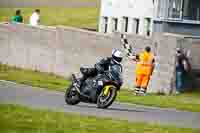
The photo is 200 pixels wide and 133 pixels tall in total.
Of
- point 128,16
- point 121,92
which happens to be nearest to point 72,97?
point 121,92

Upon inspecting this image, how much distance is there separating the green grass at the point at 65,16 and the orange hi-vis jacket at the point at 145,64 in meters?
26.2

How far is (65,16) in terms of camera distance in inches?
2240

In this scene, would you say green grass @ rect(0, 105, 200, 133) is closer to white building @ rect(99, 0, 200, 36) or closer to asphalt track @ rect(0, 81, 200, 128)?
asphalt track @ rect(0, 81, 200, 128)

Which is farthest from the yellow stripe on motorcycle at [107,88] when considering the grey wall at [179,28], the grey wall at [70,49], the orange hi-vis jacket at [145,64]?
the grey wall at [179,28]

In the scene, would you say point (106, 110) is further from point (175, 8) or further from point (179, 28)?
point (175, 8)

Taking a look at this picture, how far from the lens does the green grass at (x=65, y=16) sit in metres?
53.3

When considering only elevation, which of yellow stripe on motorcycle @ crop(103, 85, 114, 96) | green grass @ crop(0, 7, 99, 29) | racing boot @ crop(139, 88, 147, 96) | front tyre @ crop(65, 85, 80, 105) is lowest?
racing boot @ crop(139, 88, 147, 96)

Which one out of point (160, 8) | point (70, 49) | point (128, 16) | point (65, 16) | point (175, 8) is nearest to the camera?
point (70, 49)

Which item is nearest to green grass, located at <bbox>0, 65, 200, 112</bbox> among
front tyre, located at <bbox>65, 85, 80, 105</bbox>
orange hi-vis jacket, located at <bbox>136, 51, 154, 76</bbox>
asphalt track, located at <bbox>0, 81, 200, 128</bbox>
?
orange hi-vis jacket, located at <bbox>136, 51, 154, 76</bbox>

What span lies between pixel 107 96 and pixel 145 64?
→ 655 centimetres

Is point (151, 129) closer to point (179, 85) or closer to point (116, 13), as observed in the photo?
point (179, 85)

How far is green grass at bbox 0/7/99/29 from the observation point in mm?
53312

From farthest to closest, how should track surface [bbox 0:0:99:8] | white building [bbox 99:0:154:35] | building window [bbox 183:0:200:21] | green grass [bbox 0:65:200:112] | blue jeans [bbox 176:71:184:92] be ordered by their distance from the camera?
track surface [bbox 0:0:99:8] → white building [bbox 99:0:154:35] → building window [bbox 183:0:200:21] → blue jeans [bbox 176:71:184:92] → green grass [bbox 0:65:200:112]

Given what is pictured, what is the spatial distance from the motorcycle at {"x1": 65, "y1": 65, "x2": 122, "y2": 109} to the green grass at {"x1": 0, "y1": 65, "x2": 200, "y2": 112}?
2599mm
